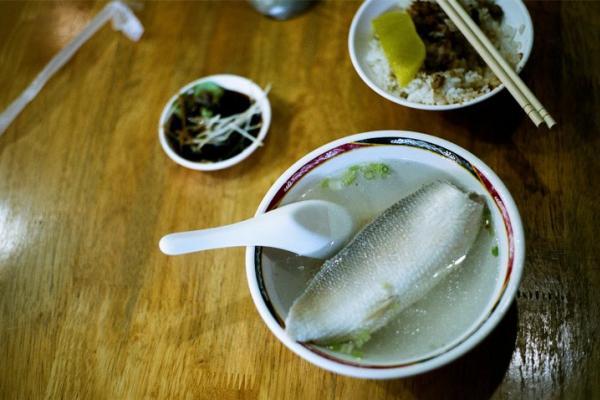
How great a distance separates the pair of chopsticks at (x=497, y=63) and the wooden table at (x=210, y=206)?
5.7 inches

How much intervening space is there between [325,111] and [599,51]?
665mm

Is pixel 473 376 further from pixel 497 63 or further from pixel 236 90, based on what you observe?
pixel 236 90

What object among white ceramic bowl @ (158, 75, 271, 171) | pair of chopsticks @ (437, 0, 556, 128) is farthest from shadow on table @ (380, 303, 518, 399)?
white ceramic bowl @ (158, 75, 271, 171)

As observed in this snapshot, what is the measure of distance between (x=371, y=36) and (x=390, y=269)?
0.72 m

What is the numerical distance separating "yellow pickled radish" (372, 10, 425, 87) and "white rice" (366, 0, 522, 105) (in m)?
0.02

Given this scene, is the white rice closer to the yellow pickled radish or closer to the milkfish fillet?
the yellow pickled radish

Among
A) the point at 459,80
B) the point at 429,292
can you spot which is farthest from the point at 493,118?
the point at 429,292

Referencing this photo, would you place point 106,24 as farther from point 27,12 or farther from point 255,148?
point 255,148

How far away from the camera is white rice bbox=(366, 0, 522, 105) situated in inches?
44.2

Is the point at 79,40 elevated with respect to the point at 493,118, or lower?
elevated

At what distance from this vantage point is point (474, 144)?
113 cm

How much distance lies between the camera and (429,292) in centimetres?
86

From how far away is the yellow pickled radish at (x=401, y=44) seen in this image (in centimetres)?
116

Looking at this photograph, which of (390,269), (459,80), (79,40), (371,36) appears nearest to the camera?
(390,269)
